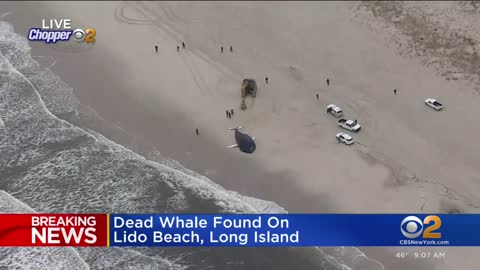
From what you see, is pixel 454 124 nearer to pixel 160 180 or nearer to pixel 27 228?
pixel 160 180

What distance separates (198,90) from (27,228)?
934 inches

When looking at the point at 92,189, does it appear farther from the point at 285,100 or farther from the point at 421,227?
the point at 421,227

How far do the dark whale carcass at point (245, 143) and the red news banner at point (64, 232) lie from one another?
49.5 ft

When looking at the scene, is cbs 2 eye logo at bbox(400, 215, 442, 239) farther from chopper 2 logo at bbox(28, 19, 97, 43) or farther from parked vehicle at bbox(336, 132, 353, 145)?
chopper 2 logo at bbox(28, 19, 97, 43)

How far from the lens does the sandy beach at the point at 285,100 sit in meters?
48.7

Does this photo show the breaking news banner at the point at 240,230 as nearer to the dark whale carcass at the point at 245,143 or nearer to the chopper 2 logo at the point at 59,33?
the dark whale carcass at the point at 245,143

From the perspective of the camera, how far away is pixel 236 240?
42750mm

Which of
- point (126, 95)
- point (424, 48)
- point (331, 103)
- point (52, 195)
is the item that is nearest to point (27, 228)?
point (52, 195)

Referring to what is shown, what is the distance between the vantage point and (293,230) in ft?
138

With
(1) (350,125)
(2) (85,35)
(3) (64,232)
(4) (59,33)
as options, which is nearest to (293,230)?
(1) (350,125)

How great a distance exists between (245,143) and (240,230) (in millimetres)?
11787

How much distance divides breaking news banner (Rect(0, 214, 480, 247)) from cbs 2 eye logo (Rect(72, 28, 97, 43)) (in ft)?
98.0

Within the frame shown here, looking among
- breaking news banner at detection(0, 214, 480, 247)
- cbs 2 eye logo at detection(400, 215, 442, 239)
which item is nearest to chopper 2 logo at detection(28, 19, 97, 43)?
breaking news banner at detection(0, 214, 480, 247)

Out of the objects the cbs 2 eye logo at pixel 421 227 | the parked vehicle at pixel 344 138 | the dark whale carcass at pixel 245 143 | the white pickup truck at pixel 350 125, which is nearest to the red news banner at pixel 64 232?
the dark whale carcass at pixel 245 143
